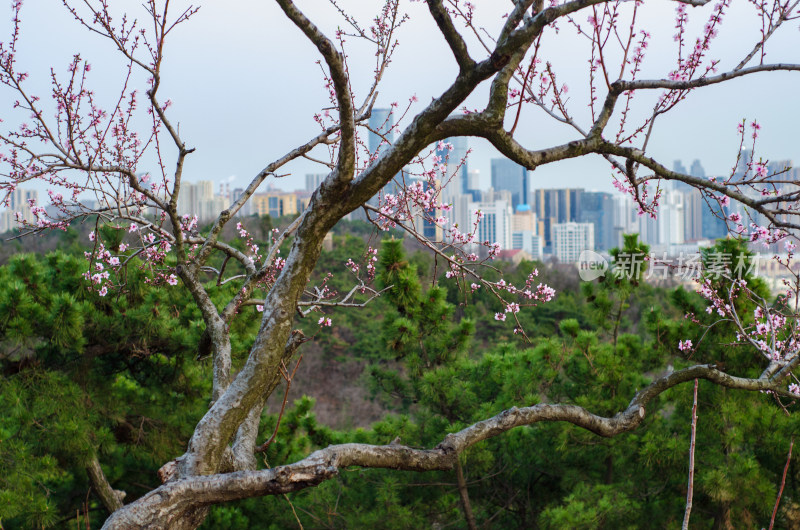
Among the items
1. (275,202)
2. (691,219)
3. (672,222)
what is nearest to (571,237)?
(672,222)

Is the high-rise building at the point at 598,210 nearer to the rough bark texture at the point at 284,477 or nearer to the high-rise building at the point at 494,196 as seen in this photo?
the high-rise building at the point at 494,196

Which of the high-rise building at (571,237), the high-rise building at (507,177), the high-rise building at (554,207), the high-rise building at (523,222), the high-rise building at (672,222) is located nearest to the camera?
the high-rise building at (672,222)

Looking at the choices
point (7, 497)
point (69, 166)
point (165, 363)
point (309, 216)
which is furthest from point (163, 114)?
point (165, 363)

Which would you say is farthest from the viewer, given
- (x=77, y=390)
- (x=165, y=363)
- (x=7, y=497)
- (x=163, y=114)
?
(x=165, y=363)

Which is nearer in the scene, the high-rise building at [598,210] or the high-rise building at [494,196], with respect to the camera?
the high-rise building at [598,210]

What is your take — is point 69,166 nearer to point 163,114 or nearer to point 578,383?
point 163,114

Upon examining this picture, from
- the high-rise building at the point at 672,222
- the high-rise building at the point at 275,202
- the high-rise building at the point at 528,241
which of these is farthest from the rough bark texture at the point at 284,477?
the high-rise building at the point at 528,241

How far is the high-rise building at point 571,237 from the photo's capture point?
1815 inches

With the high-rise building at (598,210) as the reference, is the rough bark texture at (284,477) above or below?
below

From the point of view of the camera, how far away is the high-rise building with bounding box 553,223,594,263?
46091 millimetres

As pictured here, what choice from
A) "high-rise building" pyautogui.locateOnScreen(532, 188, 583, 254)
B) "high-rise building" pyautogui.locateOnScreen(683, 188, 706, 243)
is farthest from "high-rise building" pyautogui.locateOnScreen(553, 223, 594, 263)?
"high-rise building" pyautogui.locateOnScreen(683, 188, 706, 243)

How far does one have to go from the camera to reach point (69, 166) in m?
2.43

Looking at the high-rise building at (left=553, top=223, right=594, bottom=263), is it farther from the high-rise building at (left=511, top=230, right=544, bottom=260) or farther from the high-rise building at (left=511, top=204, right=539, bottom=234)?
the high-rise building at (left=511, top=204, right=539, bottom=234)

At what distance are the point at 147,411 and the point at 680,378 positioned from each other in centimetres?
389
